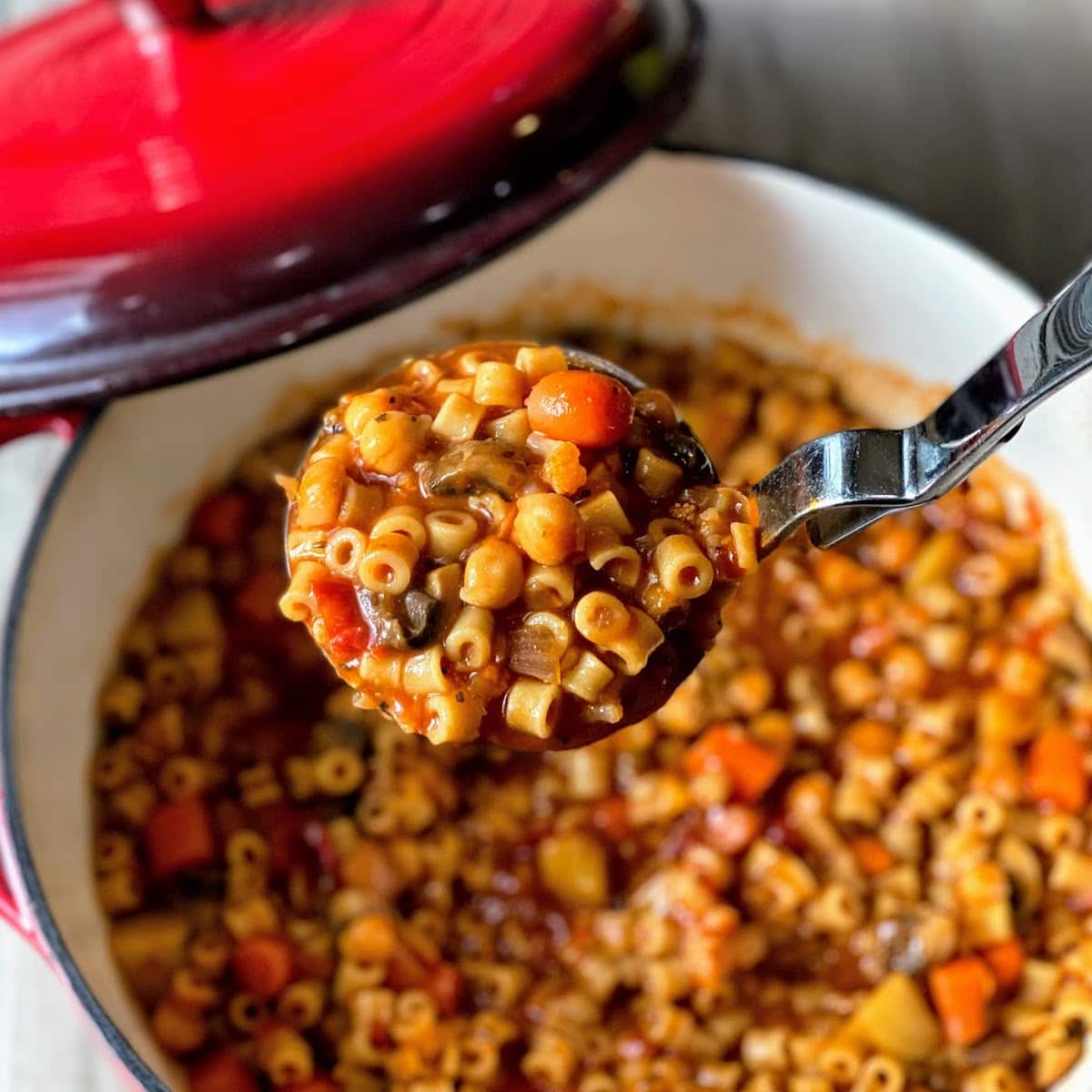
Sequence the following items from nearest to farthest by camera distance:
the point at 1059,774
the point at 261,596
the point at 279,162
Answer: the point at 279,162 → the point at 1059,774 → the point at 261,596

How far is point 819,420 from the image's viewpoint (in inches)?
74.2

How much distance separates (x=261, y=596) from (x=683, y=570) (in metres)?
0.91

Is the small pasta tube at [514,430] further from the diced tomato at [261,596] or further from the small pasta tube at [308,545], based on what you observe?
the diced tomato at [261,596]

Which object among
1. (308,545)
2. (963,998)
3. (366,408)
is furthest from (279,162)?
(963,998)

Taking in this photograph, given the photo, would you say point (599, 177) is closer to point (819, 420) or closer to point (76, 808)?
point (819, 420)

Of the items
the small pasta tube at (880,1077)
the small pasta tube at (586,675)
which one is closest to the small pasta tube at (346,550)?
the small pasta tube at (586,675)

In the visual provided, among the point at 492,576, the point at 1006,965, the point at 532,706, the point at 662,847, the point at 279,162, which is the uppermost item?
the point at 279,162

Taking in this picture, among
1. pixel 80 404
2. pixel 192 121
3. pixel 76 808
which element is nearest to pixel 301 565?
pixel 80 404

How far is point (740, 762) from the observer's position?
1659mm

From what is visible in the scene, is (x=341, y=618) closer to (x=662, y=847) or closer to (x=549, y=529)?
(x=549, y=529)

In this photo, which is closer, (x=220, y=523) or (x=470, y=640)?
(x=470, y=640)

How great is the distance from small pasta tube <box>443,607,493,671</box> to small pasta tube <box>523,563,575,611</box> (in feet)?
0.14

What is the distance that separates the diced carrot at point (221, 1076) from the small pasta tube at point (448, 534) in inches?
30.3

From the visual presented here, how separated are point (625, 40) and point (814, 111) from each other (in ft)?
2.98
